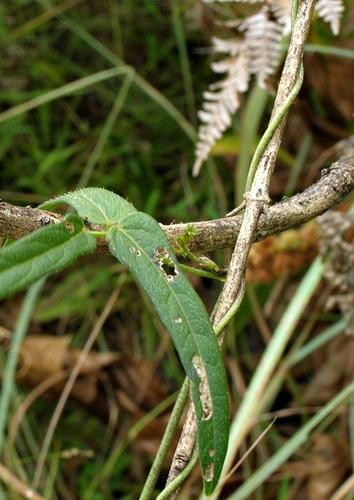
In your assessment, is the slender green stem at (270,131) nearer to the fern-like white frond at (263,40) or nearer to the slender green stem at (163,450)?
the slender green stem at (163,450)

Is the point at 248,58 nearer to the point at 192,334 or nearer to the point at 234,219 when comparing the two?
the point at 234,219

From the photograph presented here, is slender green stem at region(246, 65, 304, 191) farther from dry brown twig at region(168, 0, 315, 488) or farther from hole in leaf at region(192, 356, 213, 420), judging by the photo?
hole in leaf at region(192, 356, 213, 420)

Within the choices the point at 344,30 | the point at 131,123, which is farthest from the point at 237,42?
the point at 131,123

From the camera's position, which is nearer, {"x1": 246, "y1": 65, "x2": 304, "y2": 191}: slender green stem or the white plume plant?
{"x1": 246, "y1": 65, "x2": 304, "y2": 191}: slender green stem

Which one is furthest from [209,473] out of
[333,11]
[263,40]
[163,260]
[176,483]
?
[263,40]

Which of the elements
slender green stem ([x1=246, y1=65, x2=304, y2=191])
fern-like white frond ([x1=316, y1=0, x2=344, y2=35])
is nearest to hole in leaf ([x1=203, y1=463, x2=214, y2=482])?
slender green stem ([x1=246, y1=65, x2=304, y2=191])

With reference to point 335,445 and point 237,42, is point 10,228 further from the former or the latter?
point 335,445

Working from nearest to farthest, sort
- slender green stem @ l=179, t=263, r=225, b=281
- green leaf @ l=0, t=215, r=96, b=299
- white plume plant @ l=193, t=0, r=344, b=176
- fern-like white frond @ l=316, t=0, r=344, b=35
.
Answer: green leaf @ l=0, t=215, r=96, b=299
slender green stem @ l=179, t=263, r=225, b=281
fern-like white frond @ l=316, t=0, r=344, b=35
white plume plant @ l=193, t=0, r=344, b=176
